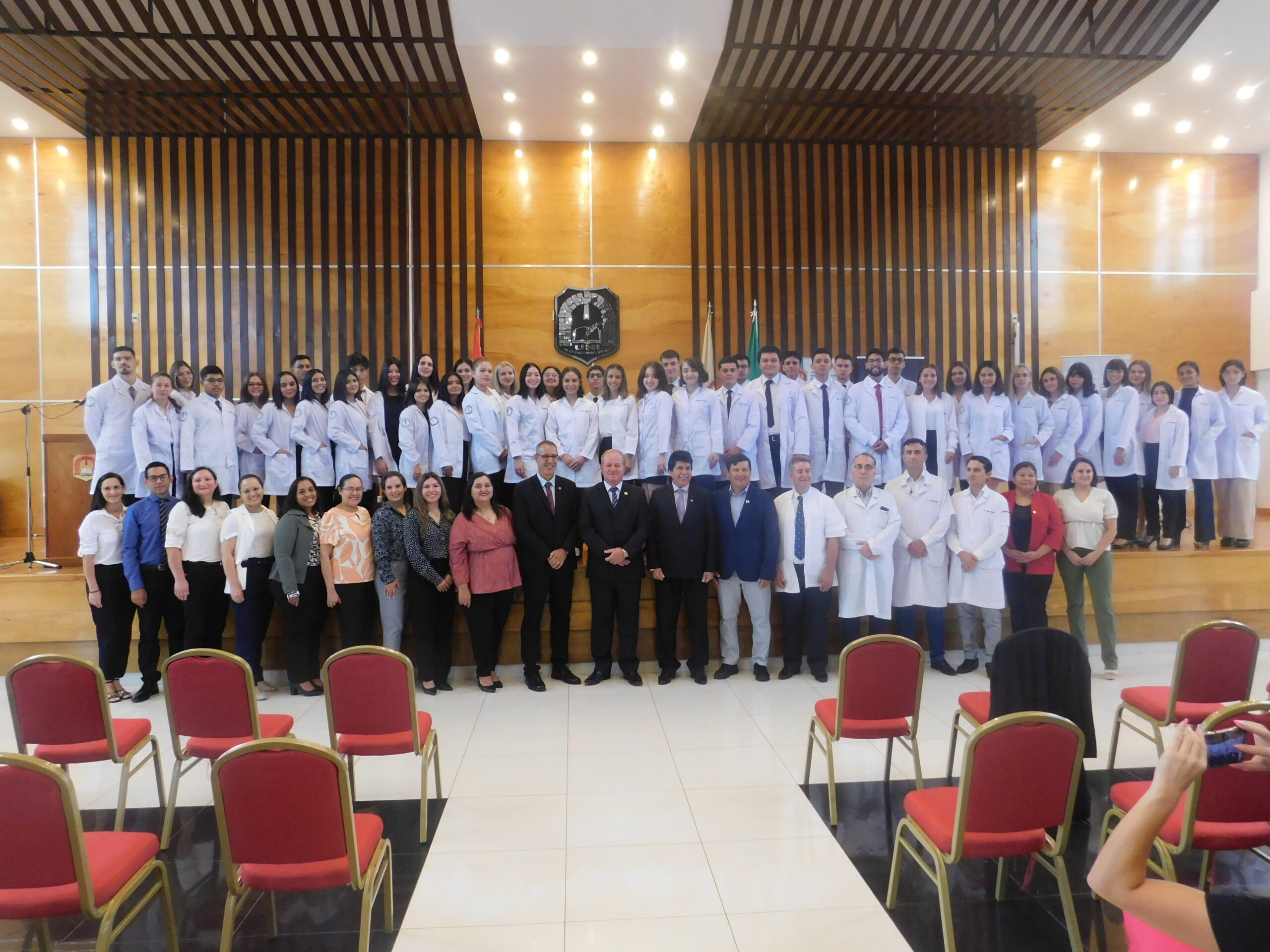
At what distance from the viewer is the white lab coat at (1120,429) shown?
20.8 feet

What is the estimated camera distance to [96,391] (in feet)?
18.3

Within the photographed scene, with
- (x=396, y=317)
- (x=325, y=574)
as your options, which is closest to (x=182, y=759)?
(x=325, y=574)

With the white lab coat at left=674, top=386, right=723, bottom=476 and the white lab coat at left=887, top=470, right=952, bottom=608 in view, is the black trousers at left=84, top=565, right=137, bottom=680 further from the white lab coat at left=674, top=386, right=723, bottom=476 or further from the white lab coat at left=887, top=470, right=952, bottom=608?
the white lab coat at left=887, top=470, right=952, bottom=608

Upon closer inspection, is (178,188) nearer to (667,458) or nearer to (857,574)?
(667,458)

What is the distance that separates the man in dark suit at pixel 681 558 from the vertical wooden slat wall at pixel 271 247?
3.82m

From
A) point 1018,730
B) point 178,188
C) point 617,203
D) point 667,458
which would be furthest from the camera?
point 617,203

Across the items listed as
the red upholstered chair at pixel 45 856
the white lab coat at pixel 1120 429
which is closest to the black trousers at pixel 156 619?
the red upholstered chair at pixel 45 856

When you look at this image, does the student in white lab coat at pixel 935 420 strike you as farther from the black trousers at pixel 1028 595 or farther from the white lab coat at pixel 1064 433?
the black trousers at pixel 1028 595

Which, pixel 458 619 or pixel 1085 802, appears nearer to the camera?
pixel 1085 802

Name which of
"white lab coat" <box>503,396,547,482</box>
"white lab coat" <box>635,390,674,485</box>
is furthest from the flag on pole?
"white lab coat" <box>503,396,547,482</box>

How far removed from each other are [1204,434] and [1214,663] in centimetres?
411

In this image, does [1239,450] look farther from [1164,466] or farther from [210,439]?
[210,439]

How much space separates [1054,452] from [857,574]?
99.9 inches

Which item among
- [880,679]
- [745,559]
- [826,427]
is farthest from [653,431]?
[880,679]
